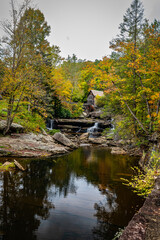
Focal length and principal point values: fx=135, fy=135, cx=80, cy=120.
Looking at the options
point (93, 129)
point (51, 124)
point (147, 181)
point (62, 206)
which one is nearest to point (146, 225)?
point (147, 181)

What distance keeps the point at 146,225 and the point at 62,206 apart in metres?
3.34

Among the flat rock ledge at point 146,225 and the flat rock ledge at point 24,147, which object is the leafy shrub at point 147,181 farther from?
the flat rock ledge at point 24,147

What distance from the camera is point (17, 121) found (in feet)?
47.5

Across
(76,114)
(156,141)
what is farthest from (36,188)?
(76,114)

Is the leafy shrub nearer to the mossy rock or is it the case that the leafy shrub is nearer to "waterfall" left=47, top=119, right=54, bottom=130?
the mossy rock

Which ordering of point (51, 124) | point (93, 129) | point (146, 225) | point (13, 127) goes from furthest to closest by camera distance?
1. point (93, 129)
2. point (51, 124)
3. point (13, 127)
4. point (146, 225)

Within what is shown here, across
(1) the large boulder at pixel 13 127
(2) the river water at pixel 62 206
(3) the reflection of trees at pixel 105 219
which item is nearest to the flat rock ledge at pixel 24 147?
(1) the large boulder at pixel 13 127

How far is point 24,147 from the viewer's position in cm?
1088

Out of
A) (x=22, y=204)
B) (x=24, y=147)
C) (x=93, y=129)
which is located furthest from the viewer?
(x=93, y=129)

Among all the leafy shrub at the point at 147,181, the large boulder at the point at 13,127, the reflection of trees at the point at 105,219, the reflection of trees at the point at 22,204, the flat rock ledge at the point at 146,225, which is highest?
the large boulder at the point at 13,127

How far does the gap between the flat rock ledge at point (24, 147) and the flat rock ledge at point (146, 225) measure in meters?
9.04

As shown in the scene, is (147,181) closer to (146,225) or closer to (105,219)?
(105,219)

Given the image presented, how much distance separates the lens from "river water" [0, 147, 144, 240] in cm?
337

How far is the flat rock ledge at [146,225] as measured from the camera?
178 cm
